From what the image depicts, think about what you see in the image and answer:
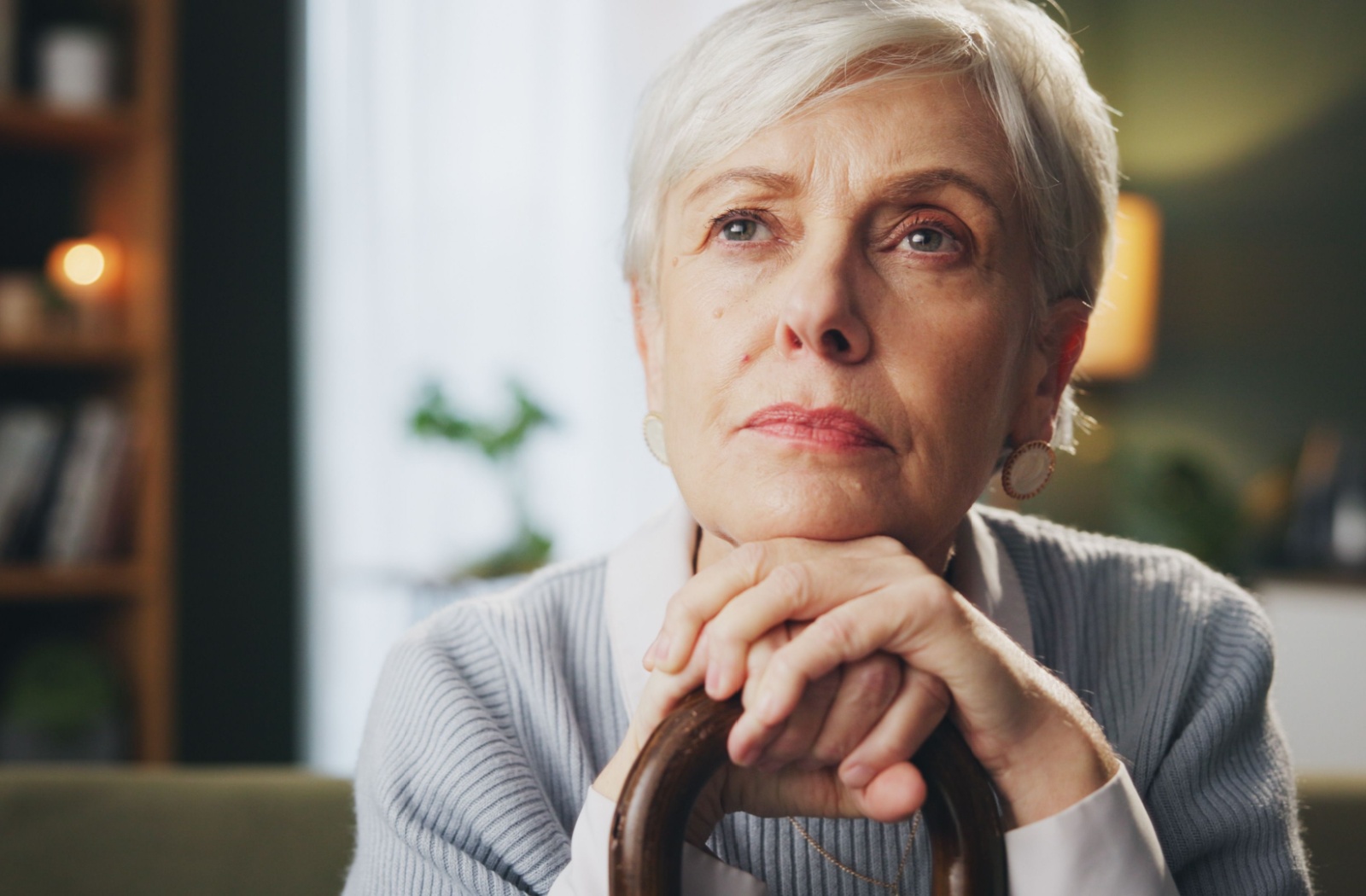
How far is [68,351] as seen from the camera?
2.85 meters

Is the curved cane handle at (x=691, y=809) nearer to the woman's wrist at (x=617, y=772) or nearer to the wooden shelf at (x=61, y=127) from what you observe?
the woman's wrist at (x=617, y=772)

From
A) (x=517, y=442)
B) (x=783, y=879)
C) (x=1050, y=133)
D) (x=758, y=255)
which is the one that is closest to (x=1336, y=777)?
(x=783, y=879)

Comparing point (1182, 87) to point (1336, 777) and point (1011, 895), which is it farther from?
point (1011, 895)

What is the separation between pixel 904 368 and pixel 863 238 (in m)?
0.11

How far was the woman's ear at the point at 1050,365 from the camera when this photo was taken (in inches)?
43.6

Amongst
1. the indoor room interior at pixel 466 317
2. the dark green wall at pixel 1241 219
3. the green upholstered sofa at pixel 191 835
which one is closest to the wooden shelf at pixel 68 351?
the indoor room interior at pixel 466 317

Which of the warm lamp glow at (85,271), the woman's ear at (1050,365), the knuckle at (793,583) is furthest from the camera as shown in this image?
the warm lamp glow at (85,271)

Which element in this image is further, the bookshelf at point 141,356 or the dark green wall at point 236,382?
the dark green wall at point 236,382

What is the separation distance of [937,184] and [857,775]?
0.48 meters

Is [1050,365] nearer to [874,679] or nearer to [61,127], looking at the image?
[874,679]

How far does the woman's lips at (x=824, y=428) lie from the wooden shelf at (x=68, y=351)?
8.15ft

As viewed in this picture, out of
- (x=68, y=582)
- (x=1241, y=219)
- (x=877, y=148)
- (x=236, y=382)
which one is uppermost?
(x=877, y=148)

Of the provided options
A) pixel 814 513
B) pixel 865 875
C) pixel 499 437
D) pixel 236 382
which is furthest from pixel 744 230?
pixel 236 382

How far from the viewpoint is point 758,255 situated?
974 mm
